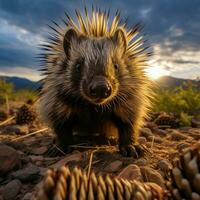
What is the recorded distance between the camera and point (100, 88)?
4152mm

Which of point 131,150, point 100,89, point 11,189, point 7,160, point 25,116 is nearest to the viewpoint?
point 11,189

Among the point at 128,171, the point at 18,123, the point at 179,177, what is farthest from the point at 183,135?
the point at 179,177

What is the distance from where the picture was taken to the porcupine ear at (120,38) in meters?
5.33

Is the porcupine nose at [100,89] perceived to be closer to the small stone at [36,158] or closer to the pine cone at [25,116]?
the small stone at [36,158]

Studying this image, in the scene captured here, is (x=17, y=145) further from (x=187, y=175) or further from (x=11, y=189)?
(x=187, y=175)

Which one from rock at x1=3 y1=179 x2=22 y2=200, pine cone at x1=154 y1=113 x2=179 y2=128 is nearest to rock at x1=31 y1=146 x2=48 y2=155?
rock at x1=3 y1=179 x2=22 y2=200

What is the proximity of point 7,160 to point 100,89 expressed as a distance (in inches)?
50.6

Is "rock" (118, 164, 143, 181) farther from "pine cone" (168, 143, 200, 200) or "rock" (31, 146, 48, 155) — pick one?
"rock" (31, 146, 48, 155)

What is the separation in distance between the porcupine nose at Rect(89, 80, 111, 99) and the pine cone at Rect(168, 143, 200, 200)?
2.03 metres

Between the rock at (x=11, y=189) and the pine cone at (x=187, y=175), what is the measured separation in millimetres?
2010

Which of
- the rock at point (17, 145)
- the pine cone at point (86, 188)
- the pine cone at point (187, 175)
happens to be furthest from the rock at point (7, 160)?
the pine cone at point (187, 175)

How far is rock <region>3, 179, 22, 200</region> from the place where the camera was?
3.73 m

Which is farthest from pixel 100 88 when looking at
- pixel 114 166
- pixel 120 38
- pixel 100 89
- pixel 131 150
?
pixel 120 38

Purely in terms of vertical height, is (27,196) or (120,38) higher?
(120,38)
